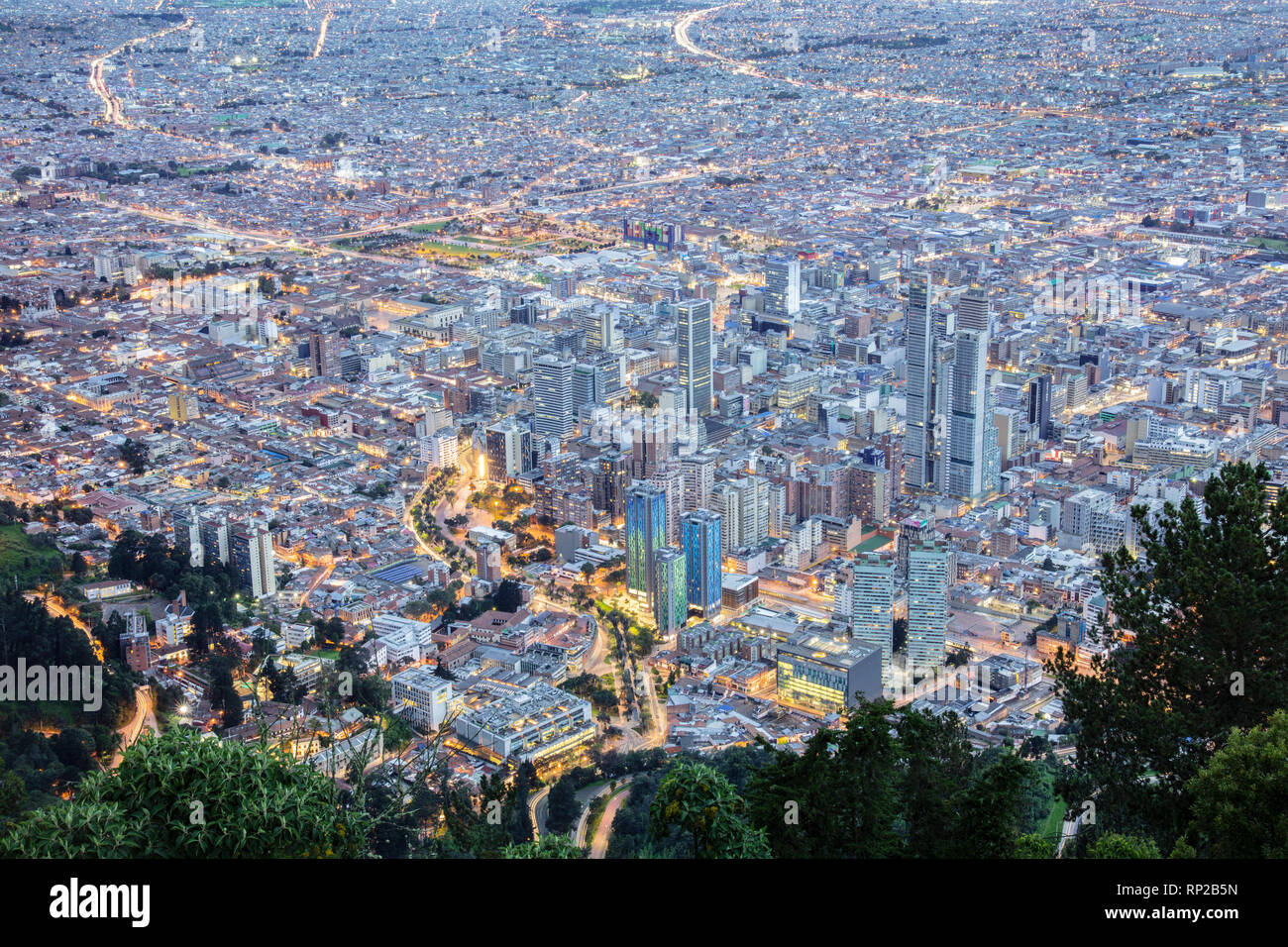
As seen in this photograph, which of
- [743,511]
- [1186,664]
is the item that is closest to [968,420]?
[743,511]

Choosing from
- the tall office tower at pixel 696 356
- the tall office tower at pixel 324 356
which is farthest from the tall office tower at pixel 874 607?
the tall office tower at pixel 324 356

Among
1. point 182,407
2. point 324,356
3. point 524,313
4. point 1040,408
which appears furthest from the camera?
point 524,313

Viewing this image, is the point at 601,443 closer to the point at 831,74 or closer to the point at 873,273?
the point at 873,273

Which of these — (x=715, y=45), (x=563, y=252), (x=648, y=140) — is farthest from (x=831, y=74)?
(x=563, y=252)

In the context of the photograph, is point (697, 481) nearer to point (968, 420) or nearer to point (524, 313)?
point (968, 420)

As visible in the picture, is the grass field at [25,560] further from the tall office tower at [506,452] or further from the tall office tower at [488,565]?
the tall office tower at [506,452]

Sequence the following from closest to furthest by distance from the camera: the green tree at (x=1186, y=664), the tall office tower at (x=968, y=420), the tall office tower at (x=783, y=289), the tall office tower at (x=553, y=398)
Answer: the green tree at (x=1186, y=664) < the tall office tower at (x=968, y=420) < the tall office tower at (x=553, y=398) < the tall office tower at (x=783, y=289)
